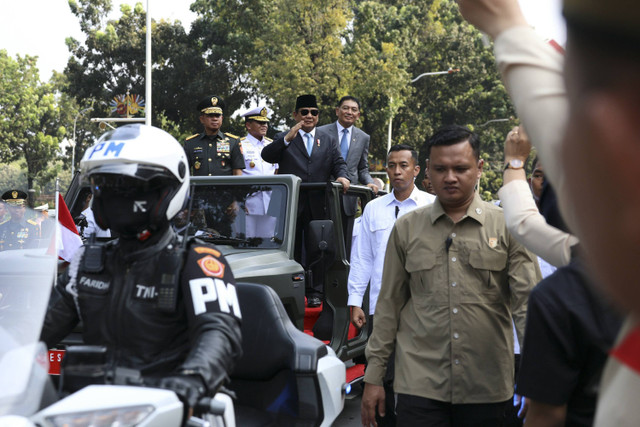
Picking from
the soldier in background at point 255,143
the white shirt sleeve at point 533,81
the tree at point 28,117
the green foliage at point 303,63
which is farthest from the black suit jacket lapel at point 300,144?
the tree at point 28,117

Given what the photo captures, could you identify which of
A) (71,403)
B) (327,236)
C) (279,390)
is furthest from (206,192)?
(71,403)

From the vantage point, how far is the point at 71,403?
5.47 ft

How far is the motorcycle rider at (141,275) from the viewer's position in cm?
255

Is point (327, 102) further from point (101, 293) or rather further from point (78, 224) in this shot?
point (101, 293)

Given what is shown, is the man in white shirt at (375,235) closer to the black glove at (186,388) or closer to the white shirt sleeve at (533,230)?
the white shirt sleeve at (533,230)

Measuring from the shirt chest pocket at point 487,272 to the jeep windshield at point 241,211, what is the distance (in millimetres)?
2887

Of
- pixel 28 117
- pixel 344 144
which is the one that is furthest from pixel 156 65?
pixel 28 117

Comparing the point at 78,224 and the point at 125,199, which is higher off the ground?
the point at 125,199

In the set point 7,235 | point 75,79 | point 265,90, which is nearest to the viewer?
point 7,235

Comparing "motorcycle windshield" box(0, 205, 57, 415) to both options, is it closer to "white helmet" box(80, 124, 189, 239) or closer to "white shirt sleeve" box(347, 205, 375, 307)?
"white helmet" box(80, 124, 189, 239)

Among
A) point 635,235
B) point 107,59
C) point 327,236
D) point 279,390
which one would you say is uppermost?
point 107,59

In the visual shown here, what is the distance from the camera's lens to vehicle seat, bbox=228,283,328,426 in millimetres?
3494

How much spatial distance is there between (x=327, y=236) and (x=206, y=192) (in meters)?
1.18

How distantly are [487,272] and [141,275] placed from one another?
5.31ft
